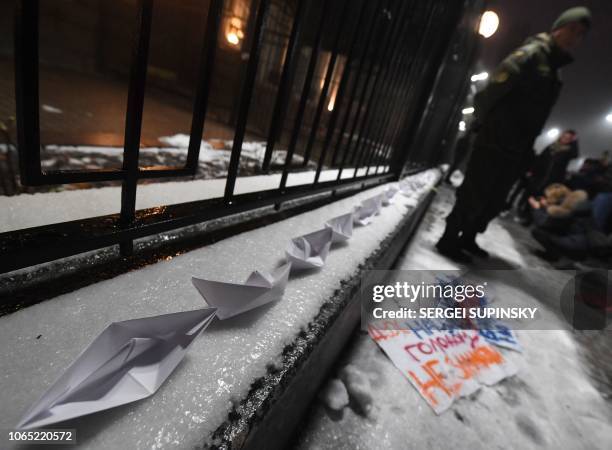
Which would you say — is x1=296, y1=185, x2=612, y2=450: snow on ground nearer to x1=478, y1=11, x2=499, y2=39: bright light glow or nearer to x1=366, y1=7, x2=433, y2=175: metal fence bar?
x1=366, y1=7, x2=433, y2=175: metal fence bar

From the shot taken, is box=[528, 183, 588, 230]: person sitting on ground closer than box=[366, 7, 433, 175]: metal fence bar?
No

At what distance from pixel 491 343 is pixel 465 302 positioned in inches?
14.3

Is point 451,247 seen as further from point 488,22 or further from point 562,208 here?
point 488,22

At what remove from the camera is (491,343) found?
1.74 m

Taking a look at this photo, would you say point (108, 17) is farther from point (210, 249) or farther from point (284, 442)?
point (284, 442)

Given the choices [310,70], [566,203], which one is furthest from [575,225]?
[310,70]

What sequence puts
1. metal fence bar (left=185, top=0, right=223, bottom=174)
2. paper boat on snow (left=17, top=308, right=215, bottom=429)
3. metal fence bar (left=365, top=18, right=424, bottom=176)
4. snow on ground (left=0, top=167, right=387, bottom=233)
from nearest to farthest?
paper boat on snow (left=17, top=308, right=215, bottom=429), metal fence bar (left=185, top=0, right=223, bottom=174), snow on ground (left=0, top=167, right=387, bottom=233), metal fence bar (left=365, top=18, right=424, bottom=176)

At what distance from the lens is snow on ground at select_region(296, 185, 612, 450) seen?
102 cm

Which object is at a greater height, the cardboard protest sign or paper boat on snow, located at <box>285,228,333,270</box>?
paper boat on snow, located at <box>285,228,333,270</box>

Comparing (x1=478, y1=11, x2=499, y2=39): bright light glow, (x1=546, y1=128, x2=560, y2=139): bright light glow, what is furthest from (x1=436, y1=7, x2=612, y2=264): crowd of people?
(x1=546, y1=128, x2=560, y2=139): bright light glow

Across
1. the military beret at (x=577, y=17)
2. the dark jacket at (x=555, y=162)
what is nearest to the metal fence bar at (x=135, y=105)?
the military beret at (x=577, y=17)

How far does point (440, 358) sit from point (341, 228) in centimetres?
83

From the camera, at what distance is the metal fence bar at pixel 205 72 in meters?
0.77

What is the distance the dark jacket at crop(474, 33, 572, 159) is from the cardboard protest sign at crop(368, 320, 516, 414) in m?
1.72
